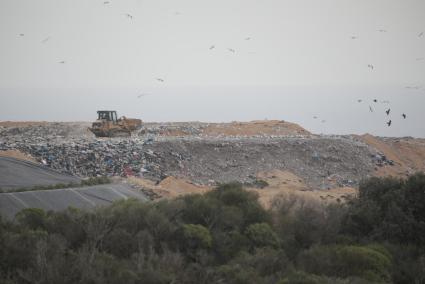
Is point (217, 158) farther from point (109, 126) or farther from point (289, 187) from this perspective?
point (109, 126)

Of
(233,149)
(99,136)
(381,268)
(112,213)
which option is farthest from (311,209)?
(99,136)

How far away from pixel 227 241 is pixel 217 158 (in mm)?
15548

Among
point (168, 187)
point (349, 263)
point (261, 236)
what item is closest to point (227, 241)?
point (261, 236)

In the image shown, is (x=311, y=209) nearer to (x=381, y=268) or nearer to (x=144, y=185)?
(x=381, y=268)

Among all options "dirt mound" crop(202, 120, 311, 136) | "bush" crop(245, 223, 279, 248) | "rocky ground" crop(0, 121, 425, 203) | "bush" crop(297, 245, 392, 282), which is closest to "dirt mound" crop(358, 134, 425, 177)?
"rocky ground" crop(0, 121, 425, 203)

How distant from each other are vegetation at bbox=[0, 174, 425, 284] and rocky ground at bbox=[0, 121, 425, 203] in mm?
9202

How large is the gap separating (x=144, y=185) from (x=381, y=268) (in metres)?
11.4

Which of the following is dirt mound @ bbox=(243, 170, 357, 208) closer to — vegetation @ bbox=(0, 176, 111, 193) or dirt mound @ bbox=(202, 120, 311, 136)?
vegetation @ bbox=(0, 176, 111, 193)

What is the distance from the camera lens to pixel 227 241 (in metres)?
14.4

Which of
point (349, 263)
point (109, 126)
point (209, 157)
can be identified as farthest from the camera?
point (109, 126)

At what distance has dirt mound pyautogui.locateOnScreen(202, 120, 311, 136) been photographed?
139 feet

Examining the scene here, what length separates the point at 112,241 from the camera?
12766 mm

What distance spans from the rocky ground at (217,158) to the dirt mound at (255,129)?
21.4 ft

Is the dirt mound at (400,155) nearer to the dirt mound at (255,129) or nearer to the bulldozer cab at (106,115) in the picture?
the dirt mound at (255,129)
